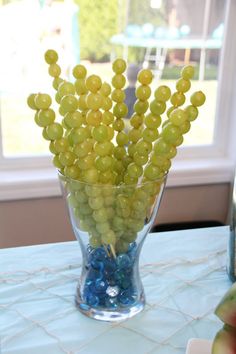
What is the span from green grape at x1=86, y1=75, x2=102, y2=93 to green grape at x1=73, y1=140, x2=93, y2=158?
→ 7 centimetres

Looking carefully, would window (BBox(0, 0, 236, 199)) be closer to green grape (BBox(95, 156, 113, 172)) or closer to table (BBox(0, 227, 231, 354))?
table (BBox(0, 227, 231, 354))

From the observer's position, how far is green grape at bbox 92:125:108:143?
0.63 metres

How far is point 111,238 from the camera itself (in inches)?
26.8

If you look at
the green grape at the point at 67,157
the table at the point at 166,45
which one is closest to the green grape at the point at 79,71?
the green grape at the point at 67,157

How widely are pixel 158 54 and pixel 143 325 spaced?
994 millimetres

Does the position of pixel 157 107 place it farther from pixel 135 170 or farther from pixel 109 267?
pixel 109 267

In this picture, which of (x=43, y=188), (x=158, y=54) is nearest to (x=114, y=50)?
(x=158, y=54)

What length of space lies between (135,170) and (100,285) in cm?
19

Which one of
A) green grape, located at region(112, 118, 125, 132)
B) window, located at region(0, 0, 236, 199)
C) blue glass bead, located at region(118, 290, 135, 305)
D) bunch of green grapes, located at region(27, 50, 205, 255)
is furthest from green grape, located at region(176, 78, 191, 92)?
window, located at region(0, 0, 236, 199)

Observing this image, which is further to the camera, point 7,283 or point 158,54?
point 158,54

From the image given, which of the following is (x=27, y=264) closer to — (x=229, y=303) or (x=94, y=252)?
(x=94, y=252)

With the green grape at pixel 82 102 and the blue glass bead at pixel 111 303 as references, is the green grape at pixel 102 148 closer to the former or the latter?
the green grape at pixel 82 102

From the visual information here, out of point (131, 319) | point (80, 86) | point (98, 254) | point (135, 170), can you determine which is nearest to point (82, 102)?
point (80, 86)

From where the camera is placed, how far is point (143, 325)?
71cm
